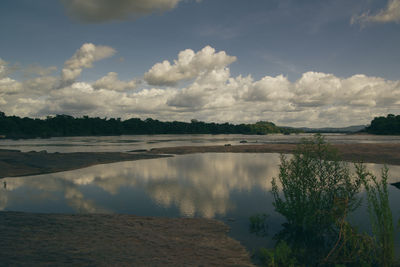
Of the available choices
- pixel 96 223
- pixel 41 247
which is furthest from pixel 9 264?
pixel 96 223

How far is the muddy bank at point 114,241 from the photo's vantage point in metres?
10.1

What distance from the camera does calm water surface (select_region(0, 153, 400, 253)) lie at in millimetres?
17672

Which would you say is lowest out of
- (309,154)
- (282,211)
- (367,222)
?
(367,222)

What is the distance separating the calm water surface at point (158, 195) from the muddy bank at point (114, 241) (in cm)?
168

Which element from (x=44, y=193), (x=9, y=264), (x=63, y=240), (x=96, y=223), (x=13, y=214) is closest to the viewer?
(x=9, y=264)

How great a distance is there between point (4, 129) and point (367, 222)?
180 metres

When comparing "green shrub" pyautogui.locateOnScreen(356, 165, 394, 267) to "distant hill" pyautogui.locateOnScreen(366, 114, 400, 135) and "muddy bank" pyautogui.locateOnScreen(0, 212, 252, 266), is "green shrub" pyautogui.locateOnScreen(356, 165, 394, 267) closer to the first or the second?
"muddy bank" pyautogui.locateOnScreen(0, 212, 252, 266)

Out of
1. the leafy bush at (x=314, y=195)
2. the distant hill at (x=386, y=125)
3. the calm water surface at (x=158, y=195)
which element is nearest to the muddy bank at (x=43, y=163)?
the calm water surface at (x=158, y=195)

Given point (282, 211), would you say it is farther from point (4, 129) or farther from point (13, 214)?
point (4, 129)

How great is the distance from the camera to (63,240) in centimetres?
1192

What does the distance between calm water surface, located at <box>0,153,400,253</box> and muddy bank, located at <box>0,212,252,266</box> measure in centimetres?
168

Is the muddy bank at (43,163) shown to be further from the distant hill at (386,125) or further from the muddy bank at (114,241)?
the distant hill at (386,125)

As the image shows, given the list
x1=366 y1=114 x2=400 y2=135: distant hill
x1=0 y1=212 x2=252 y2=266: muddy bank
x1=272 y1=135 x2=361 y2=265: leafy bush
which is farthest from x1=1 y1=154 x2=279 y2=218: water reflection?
x1=366 y1=114 x2=400 y2=135: distant hill

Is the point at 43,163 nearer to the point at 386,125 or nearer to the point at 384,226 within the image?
the point at 384,226
